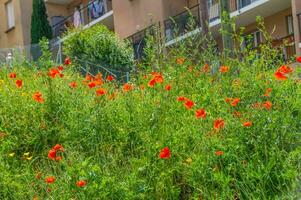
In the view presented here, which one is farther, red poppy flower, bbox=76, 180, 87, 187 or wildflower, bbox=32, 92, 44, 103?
wildflower, bbox=32, 92, 44, 103

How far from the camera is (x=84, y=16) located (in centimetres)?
3472

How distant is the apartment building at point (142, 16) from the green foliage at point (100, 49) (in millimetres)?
832

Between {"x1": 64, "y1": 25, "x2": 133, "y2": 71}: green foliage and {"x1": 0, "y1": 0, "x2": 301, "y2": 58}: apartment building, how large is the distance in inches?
32.7

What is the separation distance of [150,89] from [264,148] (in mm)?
2463

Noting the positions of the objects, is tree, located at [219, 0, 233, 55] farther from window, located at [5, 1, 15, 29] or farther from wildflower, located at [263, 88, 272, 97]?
window, located at [5, 1, 15, 29]

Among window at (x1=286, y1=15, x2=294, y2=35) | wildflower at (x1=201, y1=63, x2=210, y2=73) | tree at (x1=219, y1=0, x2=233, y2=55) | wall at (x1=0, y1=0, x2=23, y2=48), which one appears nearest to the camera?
wildflower at (x1=201, y1=63, x2=210, y2=73)

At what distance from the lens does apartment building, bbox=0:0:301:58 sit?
2252 centimetres

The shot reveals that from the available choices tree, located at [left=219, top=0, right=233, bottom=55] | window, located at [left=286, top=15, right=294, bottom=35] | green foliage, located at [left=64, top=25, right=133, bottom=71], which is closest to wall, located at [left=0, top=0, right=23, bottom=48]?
window, located at [left=286, top=15, right=294, bottom=35]

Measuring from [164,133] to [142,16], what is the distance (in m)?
21.9

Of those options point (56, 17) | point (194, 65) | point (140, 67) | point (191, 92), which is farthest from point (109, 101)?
point (56, 17)

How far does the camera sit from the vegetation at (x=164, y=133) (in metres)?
4.62

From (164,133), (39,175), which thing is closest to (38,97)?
(39,175)

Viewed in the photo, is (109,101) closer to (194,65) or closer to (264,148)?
(194,65)

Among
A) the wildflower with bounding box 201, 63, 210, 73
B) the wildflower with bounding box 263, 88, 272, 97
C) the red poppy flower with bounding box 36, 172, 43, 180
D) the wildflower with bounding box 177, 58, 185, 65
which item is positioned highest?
the wildflower with bounding box 177, 58, 185, 65
